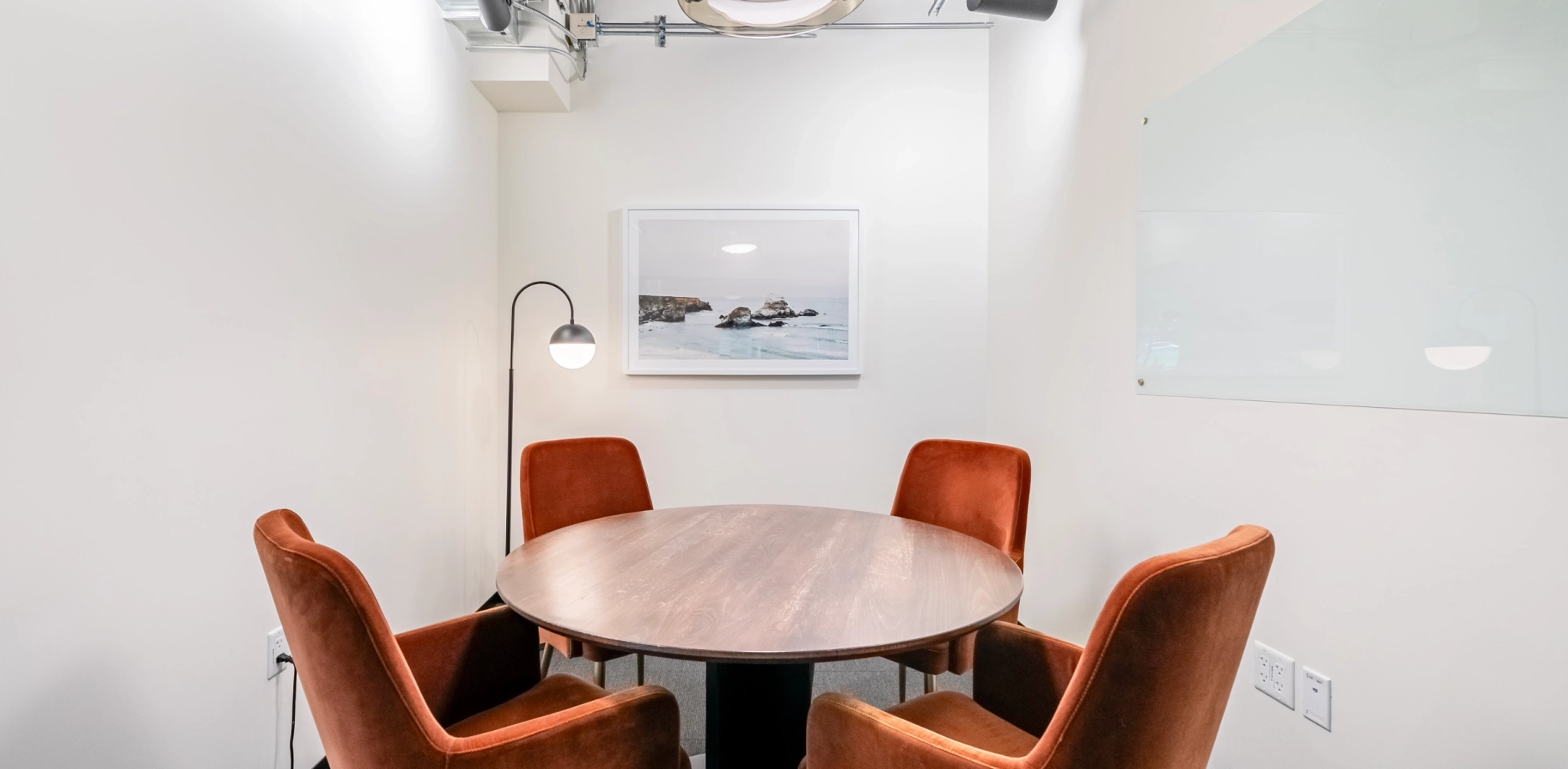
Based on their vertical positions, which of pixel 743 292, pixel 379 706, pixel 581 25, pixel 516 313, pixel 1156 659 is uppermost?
pixel 581 25

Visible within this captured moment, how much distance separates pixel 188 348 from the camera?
1.37 metres

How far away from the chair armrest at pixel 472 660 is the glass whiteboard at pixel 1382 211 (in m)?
1.90

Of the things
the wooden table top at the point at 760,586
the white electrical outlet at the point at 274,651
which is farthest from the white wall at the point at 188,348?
the wooden table top at the point at 760,586

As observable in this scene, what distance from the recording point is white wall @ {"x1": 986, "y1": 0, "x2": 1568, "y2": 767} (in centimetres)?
102

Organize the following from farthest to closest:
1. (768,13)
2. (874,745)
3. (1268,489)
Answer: (768,13), (1268,489), (874,745)

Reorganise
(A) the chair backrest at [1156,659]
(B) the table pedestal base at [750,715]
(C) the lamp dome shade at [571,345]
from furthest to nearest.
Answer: (C) the lamp dome shade at [571,345] < (B) the table pedestal base at [750,715] < (A) the chair backrest at [1156,659]

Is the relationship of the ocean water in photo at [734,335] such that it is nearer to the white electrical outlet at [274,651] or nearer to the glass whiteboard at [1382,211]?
the glass whiteboard at [1382,211]

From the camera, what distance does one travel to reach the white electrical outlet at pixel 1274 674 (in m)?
1.42

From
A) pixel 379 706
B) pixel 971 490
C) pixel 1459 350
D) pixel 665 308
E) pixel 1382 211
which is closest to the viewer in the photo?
pixel 379 706

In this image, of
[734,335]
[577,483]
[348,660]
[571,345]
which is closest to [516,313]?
[571,345]

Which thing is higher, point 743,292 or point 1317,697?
point 743,292

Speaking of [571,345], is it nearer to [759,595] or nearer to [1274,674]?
[759,595]

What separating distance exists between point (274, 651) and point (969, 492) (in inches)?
82.2

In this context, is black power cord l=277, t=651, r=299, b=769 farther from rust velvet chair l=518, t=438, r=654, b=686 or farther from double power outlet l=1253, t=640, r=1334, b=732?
double power outlet l=1253, t=640, r=1334, b=732
